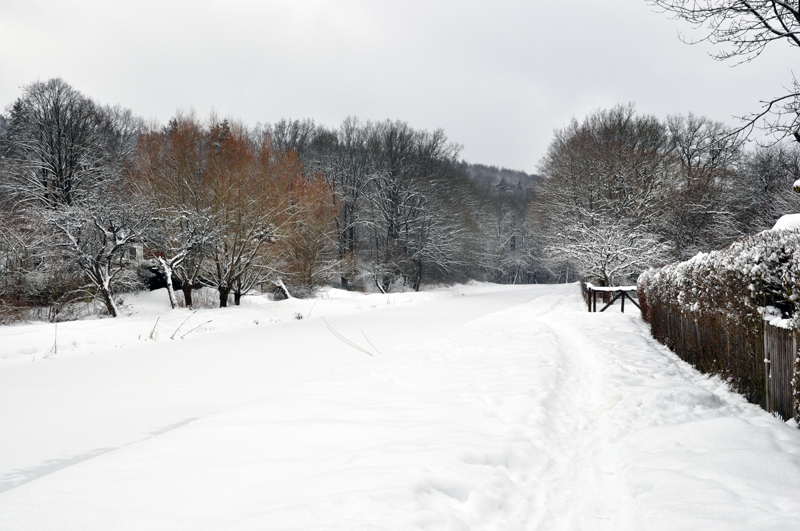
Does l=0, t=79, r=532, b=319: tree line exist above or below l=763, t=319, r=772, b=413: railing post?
above

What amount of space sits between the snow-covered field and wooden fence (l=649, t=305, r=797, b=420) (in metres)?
0.23

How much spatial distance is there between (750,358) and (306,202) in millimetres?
18790

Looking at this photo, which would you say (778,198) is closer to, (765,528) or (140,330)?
(765,528)

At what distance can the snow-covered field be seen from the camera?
2662 millimetres

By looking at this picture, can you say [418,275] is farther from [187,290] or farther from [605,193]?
[187,290]

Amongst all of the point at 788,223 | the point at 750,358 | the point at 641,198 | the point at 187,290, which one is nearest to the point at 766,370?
the point at 750,358

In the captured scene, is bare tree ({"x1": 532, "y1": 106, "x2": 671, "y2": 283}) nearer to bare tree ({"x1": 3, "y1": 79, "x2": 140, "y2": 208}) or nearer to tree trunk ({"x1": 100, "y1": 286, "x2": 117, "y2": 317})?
tree trunk ({"x1": 100, "y1": 286, "x2": 117, "y2": 317})

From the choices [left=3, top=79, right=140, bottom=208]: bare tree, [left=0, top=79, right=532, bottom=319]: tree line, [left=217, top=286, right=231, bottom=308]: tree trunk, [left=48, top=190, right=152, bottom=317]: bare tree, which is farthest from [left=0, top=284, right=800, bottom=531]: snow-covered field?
[left=3, top=79, right=140, bottom=208]: bare tree

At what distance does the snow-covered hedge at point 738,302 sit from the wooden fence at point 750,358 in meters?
0.01

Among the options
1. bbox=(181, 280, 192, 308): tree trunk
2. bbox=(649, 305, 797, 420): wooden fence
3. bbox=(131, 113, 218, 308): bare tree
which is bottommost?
bbox=(649, 305, 797, 420): wooden fence

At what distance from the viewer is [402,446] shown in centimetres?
362

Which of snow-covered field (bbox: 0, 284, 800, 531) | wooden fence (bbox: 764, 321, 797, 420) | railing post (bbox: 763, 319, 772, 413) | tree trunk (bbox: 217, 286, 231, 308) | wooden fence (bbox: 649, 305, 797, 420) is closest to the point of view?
snow-covered field (bbox: 0, 284, 800, 531)

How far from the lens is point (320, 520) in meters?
2.49

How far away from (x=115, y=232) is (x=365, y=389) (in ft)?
39.3
